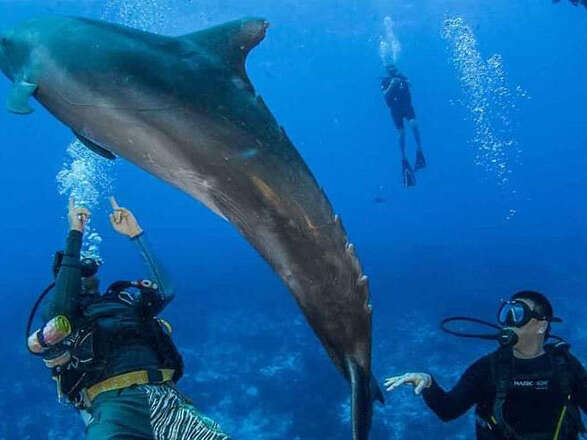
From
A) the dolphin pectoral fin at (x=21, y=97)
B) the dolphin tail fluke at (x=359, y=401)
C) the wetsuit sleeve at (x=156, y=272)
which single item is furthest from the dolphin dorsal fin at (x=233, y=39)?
the wetsuit sleeve at (x=156, y=272)

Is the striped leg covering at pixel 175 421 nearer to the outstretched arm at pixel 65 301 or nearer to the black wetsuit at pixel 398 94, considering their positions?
the outstretched arm at pixel 65 301

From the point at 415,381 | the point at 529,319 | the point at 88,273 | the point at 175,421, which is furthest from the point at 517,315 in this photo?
the point at 88,273

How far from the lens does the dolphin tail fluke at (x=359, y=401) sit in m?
2.57

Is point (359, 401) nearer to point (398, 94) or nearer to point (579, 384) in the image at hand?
point (579, 384)

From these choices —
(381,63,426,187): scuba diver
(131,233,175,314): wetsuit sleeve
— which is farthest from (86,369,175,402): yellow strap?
(381,63,426,187): scuba diver

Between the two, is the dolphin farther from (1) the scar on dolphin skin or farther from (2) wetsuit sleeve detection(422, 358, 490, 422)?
(2) wetsuit sleeve detection(422, 358, 490, 422)

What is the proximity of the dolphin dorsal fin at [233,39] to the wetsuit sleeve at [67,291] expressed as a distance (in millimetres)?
1952

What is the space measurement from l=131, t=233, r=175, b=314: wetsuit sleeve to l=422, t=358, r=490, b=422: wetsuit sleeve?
223 cm

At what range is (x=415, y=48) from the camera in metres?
76.6

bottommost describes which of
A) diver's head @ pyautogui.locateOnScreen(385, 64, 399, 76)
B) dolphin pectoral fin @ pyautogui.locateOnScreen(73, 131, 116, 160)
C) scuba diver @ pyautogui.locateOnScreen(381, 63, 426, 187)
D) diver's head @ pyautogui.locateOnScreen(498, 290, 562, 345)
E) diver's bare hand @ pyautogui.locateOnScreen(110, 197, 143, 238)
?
diver's head @ pyautogui.locateOnScreen(498, 290, 562, 345)

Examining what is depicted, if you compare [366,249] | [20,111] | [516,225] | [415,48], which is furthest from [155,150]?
[415,48]

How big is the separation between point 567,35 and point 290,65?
49.7 meters

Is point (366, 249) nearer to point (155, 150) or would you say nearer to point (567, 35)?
point (155, 150)

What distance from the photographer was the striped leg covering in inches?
143
